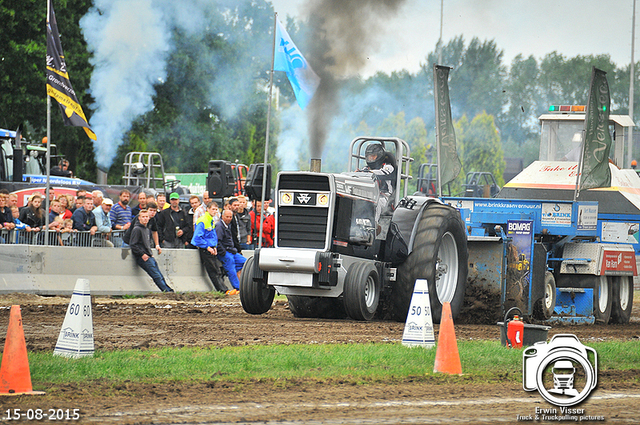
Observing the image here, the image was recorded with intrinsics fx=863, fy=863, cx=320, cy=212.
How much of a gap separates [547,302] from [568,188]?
348 cm

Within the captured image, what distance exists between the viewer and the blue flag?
18906mm

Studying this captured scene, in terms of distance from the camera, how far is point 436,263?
1212cm

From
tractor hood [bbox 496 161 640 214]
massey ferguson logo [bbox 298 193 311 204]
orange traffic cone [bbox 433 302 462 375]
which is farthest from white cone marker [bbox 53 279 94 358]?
tractor hood [bbox 496 161 640 214]

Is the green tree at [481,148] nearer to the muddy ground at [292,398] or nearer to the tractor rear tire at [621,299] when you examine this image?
the tractor rear tire at [621,299]

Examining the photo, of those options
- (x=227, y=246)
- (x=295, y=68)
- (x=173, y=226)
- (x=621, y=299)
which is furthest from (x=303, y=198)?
(x=295, y=68)

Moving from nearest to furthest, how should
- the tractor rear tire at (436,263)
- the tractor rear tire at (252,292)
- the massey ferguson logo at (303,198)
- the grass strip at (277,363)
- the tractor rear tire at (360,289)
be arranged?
the grass strip at (277,363) → the tractor rear tire at (360,289) → the massey ferguson logo at (303,198) → the tractor rear tire at (252,292) → the tractor rear tire at (436,263)

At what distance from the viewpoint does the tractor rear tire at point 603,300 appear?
15102 millimetres

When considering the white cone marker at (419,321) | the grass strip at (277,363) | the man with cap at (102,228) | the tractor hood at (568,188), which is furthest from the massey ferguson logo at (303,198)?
the tractor hood at (568,188)

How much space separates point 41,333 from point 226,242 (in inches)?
315

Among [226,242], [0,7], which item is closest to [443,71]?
[226,242]

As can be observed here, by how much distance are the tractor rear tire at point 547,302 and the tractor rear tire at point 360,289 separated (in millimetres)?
3357

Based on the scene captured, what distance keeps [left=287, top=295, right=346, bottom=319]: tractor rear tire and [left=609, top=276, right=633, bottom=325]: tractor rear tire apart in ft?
19.2

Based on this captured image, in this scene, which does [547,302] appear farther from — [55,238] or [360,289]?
[55,238]

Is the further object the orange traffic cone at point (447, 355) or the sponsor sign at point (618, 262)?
the sponsor sign at point (618, 262)
